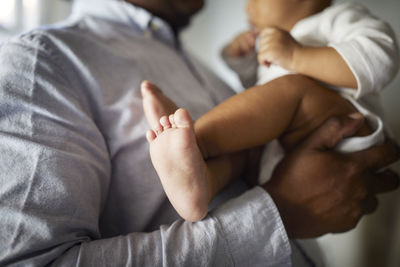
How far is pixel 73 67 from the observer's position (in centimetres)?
52

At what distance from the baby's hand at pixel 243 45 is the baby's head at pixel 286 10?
205mm

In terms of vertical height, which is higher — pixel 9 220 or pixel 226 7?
pixel 9 220

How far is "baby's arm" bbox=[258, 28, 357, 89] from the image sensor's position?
0.52 metres

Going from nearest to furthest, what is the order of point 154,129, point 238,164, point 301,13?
point 154,129, point 238,164, point 301,13

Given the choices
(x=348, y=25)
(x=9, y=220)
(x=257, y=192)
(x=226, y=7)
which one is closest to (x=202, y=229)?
(x=257, y=192)

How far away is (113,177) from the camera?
1.71 ft

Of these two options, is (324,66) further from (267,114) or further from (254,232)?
(254,232)

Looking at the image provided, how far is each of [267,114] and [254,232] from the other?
0.21 metres

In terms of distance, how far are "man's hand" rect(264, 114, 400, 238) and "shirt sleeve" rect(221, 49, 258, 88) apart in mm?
356

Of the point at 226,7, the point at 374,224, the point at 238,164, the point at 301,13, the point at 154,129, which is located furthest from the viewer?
the point at 226,7

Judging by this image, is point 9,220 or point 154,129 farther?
point 154,129

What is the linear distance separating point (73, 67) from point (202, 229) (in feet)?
1.31

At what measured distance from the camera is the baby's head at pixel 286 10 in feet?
2.24

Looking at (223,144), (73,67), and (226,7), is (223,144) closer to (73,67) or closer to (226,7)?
(73,67)
